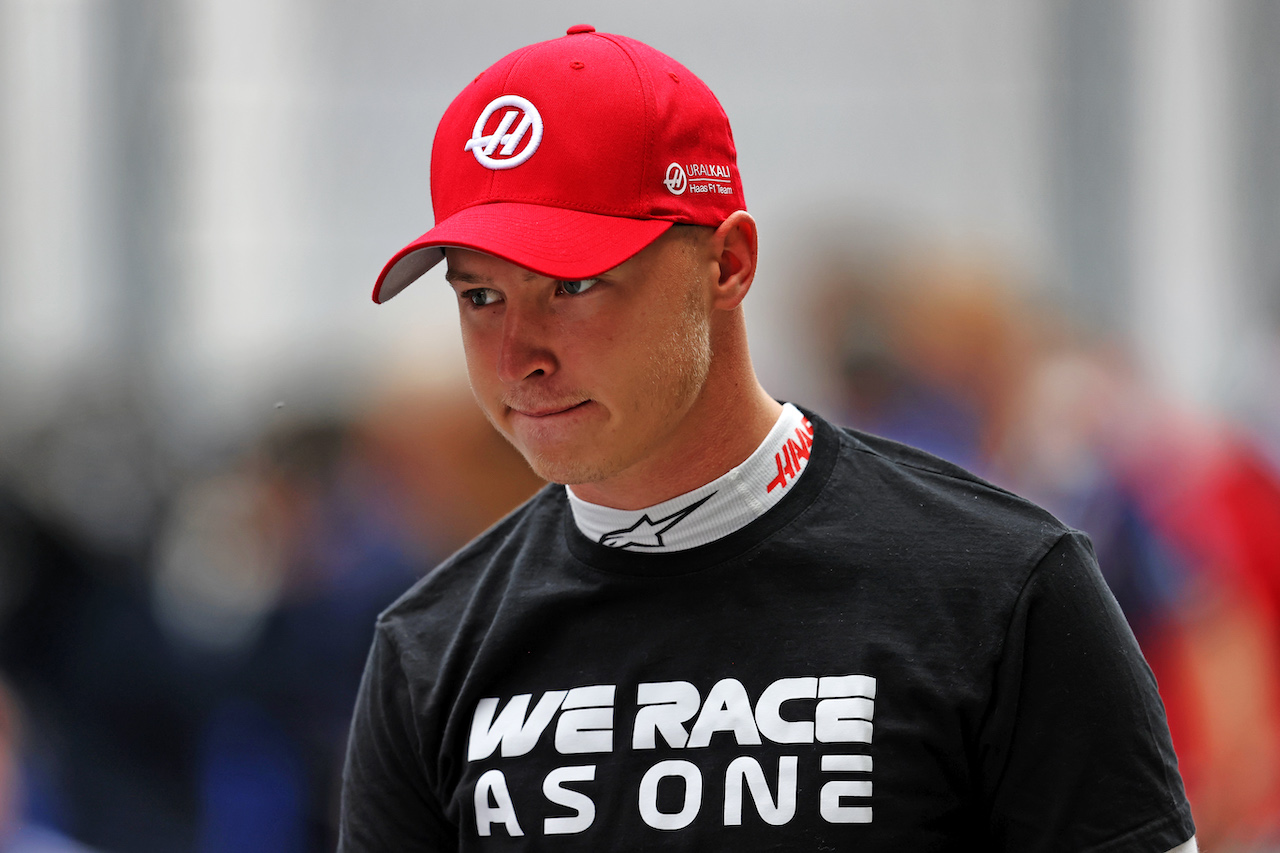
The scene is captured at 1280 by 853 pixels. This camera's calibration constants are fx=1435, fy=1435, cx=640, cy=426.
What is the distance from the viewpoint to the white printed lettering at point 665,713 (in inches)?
57.8

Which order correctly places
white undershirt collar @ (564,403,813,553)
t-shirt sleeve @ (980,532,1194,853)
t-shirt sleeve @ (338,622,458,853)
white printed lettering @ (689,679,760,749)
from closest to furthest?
1. t-shirt sleeve @ (980,532,1194,853)
2. white printed lettering @ (689,679,760,749)
3. white undershirt collar @ (564,403,813,553)
4. t-shirt sleeve @ (338,622,458,853)

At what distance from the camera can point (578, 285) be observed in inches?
58.4

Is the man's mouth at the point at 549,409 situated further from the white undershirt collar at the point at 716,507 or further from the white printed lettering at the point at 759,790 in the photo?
the white printed lettering at the point at 759,790

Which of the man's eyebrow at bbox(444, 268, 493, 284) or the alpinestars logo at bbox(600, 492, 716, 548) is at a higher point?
the man's eyebrow at bbox(444, 268, 493, 284)

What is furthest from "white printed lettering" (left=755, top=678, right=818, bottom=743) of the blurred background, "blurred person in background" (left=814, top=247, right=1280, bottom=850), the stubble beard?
"blurred person in background" (left=814, top=247, right=1280, bottom=850)

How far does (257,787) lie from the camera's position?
3.48 m

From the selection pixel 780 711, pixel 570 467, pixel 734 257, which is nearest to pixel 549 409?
pixel 570 467

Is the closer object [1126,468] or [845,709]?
[845,709]

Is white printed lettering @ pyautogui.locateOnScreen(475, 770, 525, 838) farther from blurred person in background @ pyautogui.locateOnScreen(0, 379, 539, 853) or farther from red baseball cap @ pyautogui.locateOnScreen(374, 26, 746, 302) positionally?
blurred person in background @ pyautogui.locateOnScreen(0, 379, 539, 853)

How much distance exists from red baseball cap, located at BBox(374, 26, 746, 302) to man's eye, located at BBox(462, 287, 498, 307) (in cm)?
6

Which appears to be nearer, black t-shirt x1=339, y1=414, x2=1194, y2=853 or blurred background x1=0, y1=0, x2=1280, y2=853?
black t-shirt x1=339, y1=414, x2=1194, y2=853

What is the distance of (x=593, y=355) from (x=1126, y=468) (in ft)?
6.81

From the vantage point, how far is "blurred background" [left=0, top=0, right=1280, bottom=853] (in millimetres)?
3342

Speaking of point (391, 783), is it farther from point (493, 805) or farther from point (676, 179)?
point (676, 179)
